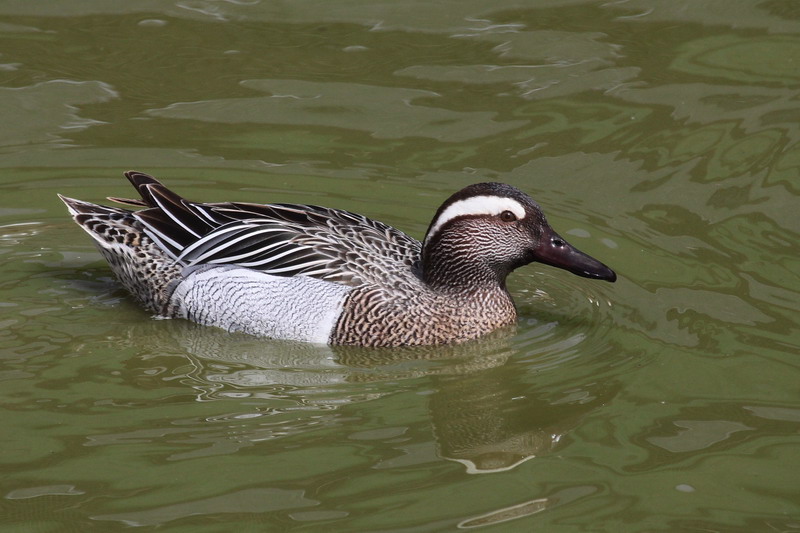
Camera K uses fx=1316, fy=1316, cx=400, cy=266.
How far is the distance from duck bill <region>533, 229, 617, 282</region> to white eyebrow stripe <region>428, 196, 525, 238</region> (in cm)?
25

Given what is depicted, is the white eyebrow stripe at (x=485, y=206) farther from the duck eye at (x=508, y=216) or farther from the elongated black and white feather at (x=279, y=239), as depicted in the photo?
the elongated black and white feather at (x=279, y=239)

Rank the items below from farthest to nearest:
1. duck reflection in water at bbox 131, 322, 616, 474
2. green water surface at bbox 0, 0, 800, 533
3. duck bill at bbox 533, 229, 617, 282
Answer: duck bill at bbox 533, 229, 617, 282
duck reflection in water at bbox 131, 322, 616, 474
green water surface at bbox 0, 0, 800, 533

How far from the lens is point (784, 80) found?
1312 cm

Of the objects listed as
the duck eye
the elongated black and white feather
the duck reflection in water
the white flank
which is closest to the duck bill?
the duck eye

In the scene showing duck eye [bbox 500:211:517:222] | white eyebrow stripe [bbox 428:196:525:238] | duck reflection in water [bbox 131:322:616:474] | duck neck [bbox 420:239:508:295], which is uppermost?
white eyebrow stripe [bbox 428:196:525:238]

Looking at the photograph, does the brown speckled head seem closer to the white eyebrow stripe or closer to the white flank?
the white eyebrow stripe

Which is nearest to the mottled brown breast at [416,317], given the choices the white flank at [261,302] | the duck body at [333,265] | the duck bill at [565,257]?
the duck body at [333,265]

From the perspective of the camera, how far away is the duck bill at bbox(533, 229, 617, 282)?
9016mm

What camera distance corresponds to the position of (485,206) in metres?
9.06

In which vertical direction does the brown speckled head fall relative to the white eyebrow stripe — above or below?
below

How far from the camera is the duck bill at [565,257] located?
9.02 m

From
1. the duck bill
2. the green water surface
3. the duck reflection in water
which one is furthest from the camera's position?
the duck bill

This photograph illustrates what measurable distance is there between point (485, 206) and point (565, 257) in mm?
653

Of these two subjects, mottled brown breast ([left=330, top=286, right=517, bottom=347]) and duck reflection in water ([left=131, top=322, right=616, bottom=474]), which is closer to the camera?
duck reflection in water ([left=131, top=322, right=616, bottom=474])
